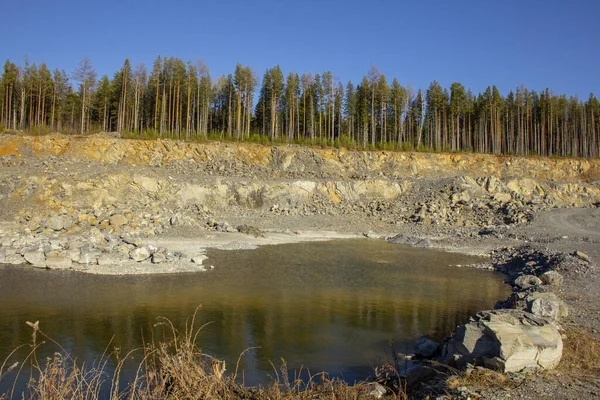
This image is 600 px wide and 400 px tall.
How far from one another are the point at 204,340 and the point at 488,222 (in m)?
35.3

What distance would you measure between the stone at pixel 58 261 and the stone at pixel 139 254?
2802 millimetres

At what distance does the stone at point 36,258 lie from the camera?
20141 mm

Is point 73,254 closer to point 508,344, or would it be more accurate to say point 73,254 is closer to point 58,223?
Answer: point 58,223

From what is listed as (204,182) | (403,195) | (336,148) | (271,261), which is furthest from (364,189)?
(271,261)

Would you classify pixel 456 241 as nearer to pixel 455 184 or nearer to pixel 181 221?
pixel 455 184

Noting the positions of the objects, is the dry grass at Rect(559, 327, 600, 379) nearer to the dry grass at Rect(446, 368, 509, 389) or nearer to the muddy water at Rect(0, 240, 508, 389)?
the dry grass at Rect(446, 368, 509, 389)

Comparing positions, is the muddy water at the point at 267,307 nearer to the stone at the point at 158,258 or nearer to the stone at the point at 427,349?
the stone at the point at 427,349

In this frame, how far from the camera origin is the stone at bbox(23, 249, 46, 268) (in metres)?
20.1

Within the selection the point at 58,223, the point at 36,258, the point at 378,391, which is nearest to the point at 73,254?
the point at 36,258

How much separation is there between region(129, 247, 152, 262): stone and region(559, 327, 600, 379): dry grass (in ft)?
59.8

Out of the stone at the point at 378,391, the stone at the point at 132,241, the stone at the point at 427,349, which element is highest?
the stone at the point at 132,241

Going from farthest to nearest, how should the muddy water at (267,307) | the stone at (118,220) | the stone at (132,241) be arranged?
the stone at (118,220)
the stone at (132,241)
the muddy water at (267,307)

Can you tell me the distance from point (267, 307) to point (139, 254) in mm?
9847

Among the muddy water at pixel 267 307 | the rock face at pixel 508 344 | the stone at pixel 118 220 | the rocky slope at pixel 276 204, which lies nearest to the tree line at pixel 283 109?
the rocky slope at pixel 276 204
